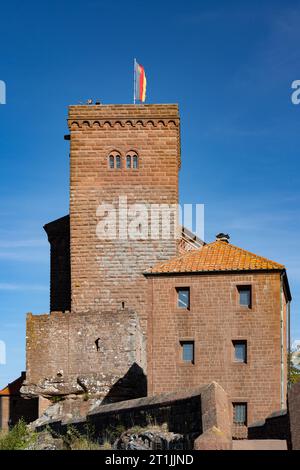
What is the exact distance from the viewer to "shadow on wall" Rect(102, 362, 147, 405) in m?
37.9

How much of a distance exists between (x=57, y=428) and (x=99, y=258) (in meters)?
17.4

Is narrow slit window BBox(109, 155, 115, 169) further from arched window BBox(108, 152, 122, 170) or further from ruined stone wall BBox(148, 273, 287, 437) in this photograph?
ruined stone wall BBox(148, 273, 287, 437)

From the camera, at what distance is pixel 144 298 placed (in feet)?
140

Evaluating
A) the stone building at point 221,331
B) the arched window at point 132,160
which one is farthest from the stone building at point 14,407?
the arched window at point 132,160

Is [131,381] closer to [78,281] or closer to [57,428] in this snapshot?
[78,281]

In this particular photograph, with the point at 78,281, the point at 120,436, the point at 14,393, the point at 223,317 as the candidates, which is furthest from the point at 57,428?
the point at 14,393

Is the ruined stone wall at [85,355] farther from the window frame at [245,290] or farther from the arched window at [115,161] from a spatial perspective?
the arched window at [115,161]

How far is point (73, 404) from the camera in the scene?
38719 millimetres

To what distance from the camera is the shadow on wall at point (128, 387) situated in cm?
3788

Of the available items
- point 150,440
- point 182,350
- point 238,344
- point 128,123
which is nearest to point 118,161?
point 128,123

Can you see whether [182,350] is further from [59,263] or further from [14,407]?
[59,263]

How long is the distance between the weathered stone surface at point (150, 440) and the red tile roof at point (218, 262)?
13425mm

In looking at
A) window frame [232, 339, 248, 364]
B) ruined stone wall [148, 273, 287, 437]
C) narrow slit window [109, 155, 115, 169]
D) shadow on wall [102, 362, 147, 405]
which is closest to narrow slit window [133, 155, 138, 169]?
narrow slit window [109, 155, 115, 169]
